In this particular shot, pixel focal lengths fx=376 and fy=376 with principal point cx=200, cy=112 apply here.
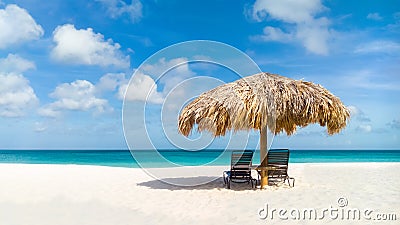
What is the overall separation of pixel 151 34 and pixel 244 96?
12296mm

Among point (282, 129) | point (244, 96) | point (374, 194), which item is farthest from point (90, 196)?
point (374, 194)

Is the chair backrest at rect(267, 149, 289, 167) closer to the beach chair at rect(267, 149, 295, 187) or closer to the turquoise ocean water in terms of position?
the beach chair at rect(267, 149, 295, 187)

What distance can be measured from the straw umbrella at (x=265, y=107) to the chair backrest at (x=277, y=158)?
12cm

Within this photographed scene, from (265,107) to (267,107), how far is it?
0.22ft

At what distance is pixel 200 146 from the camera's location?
8578mm

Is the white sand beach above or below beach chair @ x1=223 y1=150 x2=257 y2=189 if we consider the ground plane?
below

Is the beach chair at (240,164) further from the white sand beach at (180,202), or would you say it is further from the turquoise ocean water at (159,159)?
the turquoise ocean water at (159,159)

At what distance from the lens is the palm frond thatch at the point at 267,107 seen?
7500 millimetres

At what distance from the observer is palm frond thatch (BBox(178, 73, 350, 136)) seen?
7500 mm

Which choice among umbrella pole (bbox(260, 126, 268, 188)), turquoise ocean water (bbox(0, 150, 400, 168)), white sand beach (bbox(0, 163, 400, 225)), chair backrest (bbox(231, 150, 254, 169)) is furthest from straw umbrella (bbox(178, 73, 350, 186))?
turquoise ocean water (bbox(0, 150, 400, 168))

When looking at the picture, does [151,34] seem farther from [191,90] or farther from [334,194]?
[334,194]

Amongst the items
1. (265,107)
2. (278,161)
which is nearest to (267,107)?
(265,107)

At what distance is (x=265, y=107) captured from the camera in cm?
745

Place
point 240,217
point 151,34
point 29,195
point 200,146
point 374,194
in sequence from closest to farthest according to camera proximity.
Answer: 1. point 240,217
2. point 374,194
3. point 29,195
4. point 200,146
5. point 151,34
